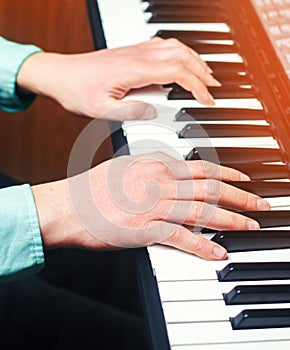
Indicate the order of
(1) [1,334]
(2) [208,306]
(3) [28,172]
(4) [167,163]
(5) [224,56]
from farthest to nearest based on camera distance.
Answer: (3) [28,172]
(5) [224,56]
(1) [1,334]
(4) [167,163]
(2) [208,306]

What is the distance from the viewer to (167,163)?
100 cm

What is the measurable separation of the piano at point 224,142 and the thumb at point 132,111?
0.05 feet

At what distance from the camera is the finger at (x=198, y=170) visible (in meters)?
0.99

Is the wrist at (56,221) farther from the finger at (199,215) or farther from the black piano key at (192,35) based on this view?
the black piano key at (192,35)

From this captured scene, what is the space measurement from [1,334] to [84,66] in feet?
1.49

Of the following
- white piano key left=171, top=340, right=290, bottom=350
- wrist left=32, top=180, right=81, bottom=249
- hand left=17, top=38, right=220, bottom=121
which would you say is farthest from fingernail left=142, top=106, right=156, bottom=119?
white piano key left=171, top=340, right=290, bottom=350

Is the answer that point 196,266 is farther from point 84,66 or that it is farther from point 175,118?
point 84,66

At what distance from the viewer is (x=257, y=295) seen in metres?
0.87

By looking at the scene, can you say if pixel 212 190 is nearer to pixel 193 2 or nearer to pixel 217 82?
pixel 217 82

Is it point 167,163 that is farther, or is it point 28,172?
point 28,172

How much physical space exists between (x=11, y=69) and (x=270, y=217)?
57 cm

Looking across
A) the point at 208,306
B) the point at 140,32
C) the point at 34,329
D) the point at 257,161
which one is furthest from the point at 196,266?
the point at 140,32

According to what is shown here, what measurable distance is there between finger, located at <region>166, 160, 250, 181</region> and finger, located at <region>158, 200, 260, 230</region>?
0.17 feet

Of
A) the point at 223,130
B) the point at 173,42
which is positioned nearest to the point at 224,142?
the point at 223,130
